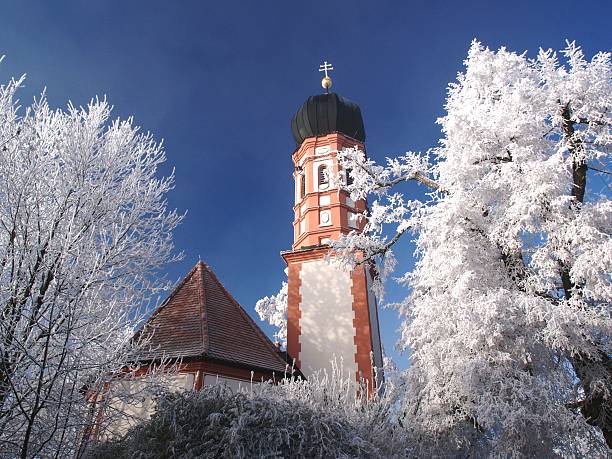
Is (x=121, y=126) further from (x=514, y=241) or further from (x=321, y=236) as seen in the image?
(x=321, y=236)

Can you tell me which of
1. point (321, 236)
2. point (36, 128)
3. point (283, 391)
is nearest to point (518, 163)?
point (283, 391)

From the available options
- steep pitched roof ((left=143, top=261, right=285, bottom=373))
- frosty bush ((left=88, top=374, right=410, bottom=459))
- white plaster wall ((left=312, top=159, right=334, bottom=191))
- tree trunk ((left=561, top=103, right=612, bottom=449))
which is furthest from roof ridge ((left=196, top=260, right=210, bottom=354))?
tree trunk ((left=561, top=103, right=612, bottom=449))

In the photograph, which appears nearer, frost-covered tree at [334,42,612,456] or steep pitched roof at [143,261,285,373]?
frost-covered tree at [334,42,612,456]

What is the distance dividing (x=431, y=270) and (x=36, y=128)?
6960 millimetres

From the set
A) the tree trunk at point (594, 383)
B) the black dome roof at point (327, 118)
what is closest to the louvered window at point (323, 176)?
the black dome roof at point (327, 118)

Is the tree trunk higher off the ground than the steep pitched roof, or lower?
lower

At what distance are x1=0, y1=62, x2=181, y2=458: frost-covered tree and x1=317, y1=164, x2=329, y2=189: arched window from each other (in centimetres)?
1089

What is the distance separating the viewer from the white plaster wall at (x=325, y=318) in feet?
48.4

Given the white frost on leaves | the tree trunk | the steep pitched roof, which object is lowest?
the tree trunk

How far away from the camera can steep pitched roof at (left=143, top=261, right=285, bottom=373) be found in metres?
11.5

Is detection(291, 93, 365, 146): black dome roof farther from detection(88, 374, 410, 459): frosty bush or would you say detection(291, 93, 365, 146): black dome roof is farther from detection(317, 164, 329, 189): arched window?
detection(88, 374, 410, 459): frosty bush

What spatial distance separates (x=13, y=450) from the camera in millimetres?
5477

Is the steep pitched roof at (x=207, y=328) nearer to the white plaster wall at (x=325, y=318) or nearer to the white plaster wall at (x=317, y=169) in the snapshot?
the white plaster wall at (x=325, y=318)

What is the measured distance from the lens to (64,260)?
594 cm
